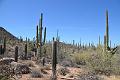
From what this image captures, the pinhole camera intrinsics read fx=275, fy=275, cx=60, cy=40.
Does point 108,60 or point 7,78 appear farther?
point 108,60

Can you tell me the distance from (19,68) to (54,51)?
10.0 ft

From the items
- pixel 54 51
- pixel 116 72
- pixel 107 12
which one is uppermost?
pixel 107 12

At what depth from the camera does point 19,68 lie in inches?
724

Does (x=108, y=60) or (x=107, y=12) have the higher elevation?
(x=107, y=12)

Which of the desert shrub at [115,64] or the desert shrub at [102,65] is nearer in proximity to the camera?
Answer: the desert shrub at [115,64]

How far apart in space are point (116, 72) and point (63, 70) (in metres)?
3.82

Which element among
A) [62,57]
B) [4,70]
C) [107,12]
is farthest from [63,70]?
[62,57]

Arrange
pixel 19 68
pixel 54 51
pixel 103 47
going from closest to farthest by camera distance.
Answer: pixel 54 51 → pixel 19 68 → pixel 103 47

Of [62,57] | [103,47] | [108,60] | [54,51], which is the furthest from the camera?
[62,57]

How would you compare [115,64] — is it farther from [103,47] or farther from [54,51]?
[54,51]

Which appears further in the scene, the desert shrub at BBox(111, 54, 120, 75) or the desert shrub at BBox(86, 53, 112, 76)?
the desert shrub at BBox(86, 53, 112, 76)

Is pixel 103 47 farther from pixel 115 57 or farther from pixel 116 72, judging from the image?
pixel 116 72

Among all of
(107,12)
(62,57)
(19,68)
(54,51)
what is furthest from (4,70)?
(62,57)

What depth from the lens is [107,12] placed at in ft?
73.0
